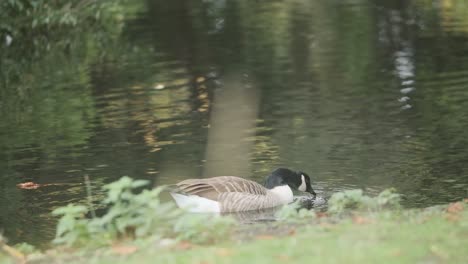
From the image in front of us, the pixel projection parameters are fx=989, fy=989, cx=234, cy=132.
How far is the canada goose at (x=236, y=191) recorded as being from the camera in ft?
49.4

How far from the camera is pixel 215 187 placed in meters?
15.2

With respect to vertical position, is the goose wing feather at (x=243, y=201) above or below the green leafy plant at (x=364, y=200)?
below

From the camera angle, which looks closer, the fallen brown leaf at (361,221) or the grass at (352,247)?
the grass at (352,247)

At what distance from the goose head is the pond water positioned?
376mm

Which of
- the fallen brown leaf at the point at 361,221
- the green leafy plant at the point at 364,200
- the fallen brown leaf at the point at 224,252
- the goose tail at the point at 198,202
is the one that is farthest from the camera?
the goose tail at the point at 198,202

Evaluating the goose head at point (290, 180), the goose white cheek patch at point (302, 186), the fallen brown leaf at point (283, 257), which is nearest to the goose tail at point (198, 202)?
the goose head at point (290, 180)

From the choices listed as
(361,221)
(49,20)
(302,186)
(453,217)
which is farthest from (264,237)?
(49,20)

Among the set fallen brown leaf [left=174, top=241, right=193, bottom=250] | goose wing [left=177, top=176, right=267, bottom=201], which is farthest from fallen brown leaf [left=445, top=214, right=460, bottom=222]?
goose wing [left=177, top=176, right=267, bottom=201]

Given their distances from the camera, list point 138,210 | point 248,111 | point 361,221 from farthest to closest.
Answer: point 248,111 < point 138,210 < point 361,221

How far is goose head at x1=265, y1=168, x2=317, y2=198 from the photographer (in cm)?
1567

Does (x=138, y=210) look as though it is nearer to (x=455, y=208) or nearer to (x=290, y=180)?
(x=455, y=208)

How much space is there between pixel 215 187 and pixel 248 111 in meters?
7.18

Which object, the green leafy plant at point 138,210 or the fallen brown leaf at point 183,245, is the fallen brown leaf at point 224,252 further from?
the green leafy plant at point 138,210

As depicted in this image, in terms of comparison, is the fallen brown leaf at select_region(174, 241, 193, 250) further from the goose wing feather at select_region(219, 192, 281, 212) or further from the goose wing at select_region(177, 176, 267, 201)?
the goose wing feather at select_region(219, 192, 281, 212)
